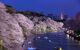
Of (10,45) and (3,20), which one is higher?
(3,20)

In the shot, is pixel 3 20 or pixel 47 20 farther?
pixel 47 20

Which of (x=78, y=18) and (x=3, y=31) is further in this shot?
(x=3, y=31)

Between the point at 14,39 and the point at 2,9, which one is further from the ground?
the point at 2,9

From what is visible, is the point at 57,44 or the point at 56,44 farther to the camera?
the point at 56,44

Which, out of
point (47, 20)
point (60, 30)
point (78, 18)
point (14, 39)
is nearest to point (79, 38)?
point (14, 39)

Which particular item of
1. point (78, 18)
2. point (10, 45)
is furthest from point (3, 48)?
point (78, 18)

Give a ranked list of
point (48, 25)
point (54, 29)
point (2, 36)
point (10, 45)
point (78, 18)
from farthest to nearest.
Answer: point (54, 29), point (48, 25), point (10, 45), point (2, 36), point (78, 18)

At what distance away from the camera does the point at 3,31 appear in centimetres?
1503

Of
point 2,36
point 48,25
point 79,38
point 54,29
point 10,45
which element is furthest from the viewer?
point 54,29

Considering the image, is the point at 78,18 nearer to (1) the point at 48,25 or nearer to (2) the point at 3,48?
(2) the point at 3,48

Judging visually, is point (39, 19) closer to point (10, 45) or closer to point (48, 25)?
point (48, 25)

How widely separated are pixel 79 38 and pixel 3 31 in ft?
99.4

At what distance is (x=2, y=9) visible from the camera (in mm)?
16641

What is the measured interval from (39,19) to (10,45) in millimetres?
70738
